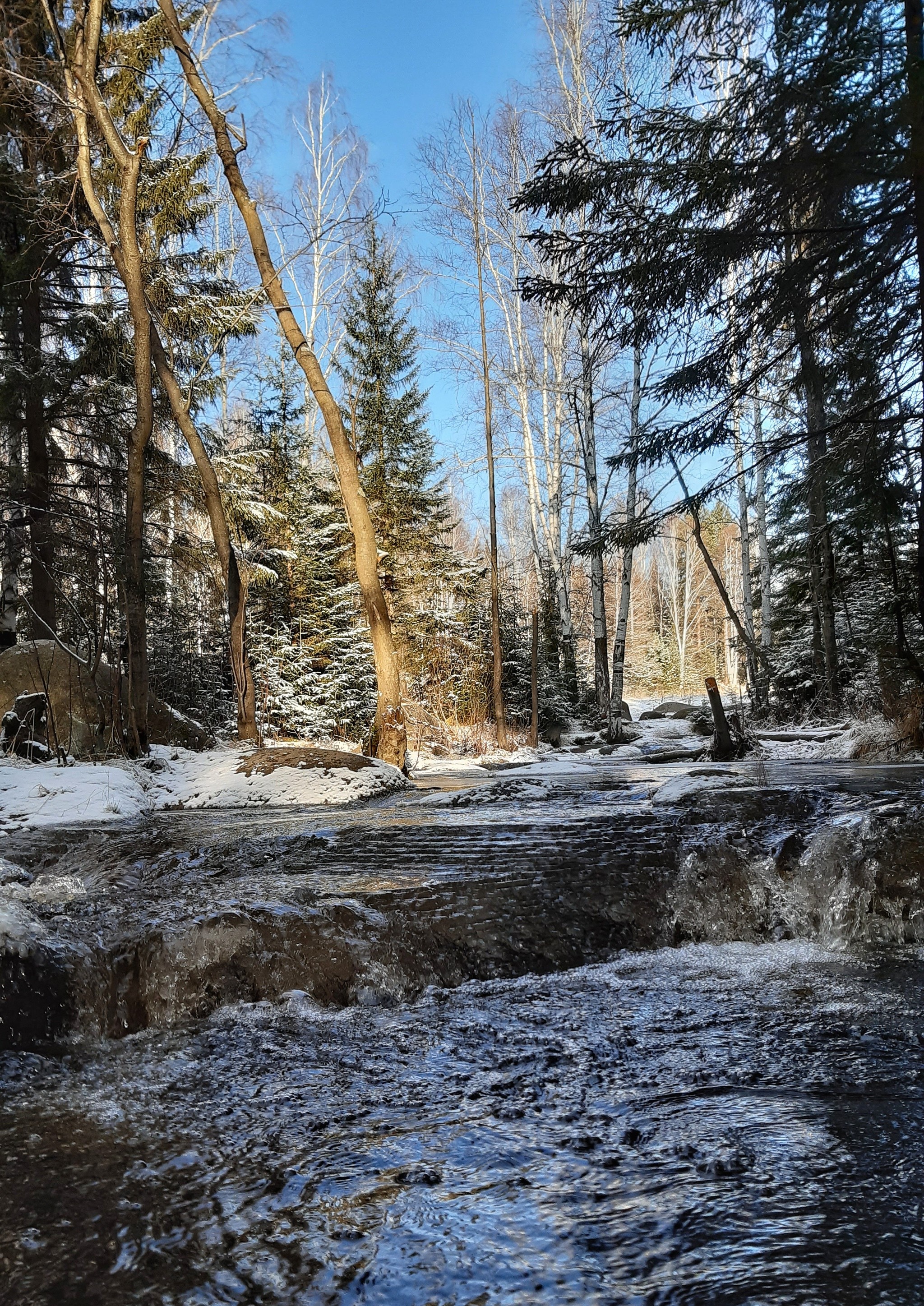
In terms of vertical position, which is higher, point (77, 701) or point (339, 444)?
point (339, 444)

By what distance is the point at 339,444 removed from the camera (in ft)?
28.4

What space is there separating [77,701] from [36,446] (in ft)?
16.7

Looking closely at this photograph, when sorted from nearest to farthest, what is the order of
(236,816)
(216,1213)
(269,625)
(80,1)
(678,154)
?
(216,1213)
(236,816)
(678,154)
(80,1)
(269,625)

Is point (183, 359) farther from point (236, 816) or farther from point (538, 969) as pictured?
point (538, 969)

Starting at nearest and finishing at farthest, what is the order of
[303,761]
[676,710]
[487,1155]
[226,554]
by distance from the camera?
[487,1155] < [303,761] < [226,554] < [676,710]

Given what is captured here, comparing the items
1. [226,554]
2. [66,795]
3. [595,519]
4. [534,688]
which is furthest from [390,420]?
[66,795]

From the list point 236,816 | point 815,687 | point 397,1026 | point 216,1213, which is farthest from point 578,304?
point 815,687

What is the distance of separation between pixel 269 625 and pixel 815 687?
1033cm

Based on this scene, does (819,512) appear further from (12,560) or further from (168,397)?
(12,560)

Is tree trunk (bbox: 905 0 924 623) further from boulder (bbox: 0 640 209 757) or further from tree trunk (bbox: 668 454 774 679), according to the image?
boulder (bbox: 0 640 209 757)

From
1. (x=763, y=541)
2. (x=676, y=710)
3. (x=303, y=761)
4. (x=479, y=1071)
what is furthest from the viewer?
(x=676, y=710)

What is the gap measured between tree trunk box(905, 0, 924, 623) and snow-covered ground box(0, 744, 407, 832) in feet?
16.9

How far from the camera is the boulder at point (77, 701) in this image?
819cm

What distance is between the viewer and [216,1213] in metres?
1.52
